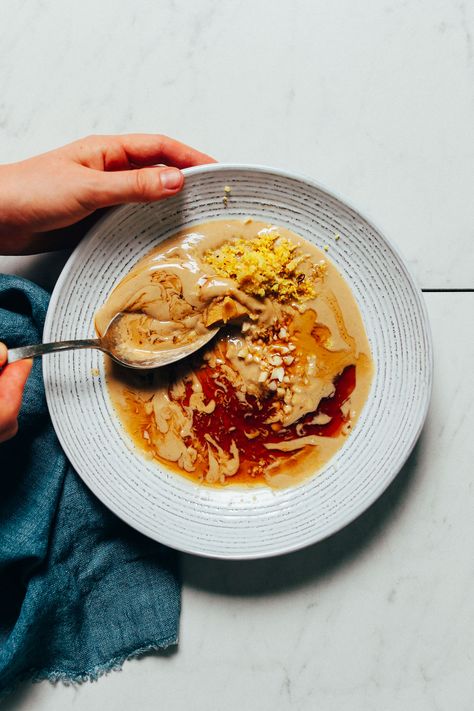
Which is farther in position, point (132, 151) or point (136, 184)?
point (132, 151)

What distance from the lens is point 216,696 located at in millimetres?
1639

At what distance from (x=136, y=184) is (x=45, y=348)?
425 mm

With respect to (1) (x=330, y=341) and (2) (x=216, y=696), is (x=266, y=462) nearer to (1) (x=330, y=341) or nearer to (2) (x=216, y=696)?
(1) (x=330, y=341)

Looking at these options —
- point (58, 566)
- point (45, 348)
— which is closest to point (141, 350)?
point (45, 348)

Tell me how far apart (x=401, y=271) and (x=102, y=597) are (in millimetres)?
1116

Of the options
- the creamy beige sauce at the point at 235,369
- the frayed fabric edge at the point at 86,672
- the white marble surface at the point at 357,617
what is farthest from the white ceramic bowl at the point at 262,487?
the frayed fabric edge at the point at 86,672

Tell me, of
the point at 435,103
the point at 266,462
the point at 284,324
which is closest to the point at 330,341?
Result: the point at 284,324

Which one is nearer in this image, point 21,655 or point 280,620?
point 21,655

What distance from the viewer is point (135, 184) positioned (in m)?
1.40

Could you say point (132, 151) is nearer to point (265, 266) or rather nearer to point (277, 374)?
point (265, 266)

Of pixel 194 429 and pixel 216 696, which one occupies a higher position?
pixel 194 429

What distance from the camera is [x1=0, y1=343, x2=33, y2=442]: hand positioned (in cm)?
135

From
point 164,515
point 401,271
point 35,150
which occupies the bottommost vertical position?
point 164,515

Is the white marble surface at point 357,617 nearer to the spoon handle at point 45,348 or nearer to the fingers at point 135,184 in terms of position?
the spoon handle at point 45,348
